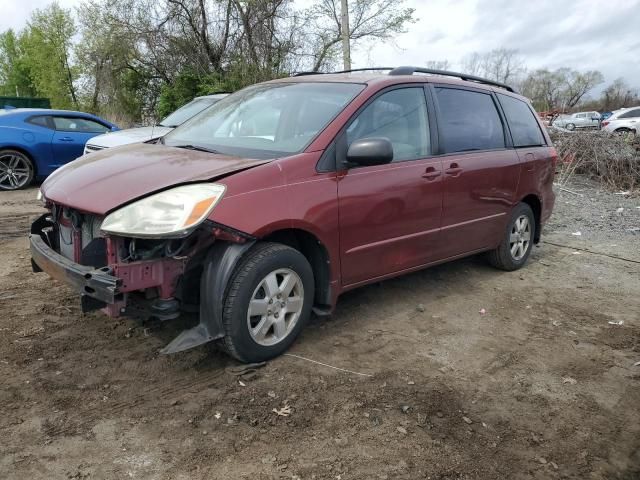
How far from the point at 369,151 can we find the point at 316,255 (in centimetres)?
77

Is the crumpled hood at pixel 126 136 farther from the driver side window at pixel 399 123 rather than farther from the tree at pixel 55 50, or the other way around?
the tree at pixel 55 50

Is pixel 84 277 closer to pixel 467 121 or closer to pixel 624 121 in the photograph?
pixel 467 121

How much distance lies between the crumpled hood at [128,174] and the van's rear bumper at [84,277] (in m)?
0.32

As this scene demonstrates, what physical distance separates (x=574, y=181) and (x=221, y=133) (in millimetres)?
9761

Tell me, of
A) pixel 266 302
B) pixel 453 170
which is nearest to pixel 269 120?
pixel 266 302

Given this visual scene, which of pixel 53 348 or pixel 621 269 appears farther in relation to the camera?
pixel 621 269

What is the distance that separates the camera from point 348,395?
312cm

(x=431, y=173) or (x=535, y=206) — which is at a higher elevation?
(x=431, y=173)

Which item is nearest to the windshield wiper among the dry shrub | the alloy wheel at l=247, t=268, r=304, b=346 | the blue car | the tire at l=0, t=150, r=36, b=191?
the alloy wheel at l=247, t=268, r=304, b=346

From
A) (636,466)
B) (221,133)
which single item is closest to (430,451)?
(636,466)

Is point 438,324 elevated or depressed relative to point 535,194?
depressed

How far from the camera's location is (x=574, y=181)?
38.3ft

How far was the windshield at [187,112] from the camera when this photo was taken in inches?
350

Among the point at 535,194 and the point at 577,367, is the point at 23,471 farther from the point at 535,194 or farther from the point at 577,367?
the point at 535,194
